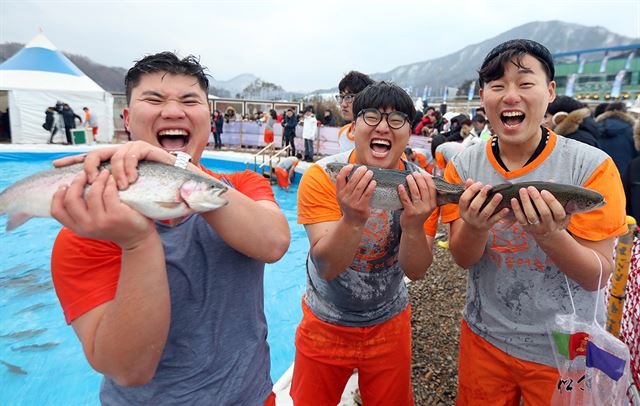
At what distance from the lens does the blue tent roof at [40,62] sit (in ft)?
74.2

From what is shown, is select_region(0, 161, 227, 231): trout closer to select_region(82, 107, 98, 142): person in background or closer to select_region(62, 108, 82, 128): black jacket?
select_region(62, 108, 82, 128): black jacket

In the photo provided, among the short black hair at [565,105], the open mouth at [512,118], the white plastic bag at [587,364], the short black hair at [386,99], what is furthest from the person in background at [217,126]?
the white plastic bag at [587,364]

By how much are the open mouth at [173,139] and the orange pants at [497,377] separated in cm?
213

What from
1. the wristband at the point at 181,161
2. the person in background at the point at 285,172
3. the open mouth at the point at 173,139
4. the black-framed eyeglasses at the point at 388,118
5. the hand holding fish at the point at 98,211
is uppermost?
the black-framed eyeglasses at the point at 388,118

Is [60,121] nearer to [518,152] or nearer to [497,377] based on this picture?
[518,152]

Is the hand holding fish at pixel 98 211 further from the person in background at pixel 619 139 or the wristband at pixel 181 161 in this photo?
the person in background at pixel 619 139

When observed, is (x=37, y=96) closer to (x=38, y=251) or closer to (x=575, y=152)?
(x=38, y=251)

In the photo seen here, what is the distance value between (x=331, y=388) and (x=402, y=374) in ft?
1.72

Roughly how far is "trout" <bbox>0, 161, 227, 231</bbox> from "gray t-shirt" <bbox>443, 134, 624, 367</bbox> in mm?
1782

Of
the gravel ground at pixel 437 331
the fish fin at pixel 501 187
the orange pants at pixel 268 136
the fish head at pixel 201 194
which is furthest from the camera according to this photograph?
the orange pants at pixel 268 136

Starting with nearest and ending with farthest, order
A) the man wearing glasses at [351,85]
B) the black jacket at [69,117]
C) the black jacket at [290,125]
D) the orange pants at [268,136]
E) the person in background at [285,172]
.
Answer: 1. the man wearing glasses at [351,85]
2. the person in background at [285,172]
3. the black jacket at [290,125]
4. the orange pants at [268,136]
5. the black jacket at [69,117]

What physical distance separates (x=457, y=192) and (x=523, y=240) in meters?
0.50

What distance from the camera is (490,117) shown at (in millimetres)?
2186

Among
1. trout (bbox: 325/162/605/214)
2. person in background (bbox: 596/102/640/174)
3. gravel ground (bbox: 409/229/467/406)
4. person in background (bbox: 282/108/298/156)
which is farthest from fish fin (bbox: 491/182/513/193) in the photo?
person in background (bbox: 282/108/298/156)
